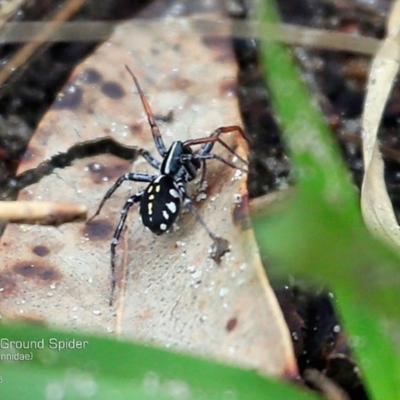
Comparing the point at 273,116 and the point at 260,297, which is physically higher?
the point at 260,297

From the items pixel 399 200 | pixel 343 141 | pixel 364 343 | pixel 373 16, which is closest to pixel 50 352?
pixel 364 343

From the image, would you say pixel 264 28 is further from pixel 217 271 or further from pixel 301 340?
pixel 301 340

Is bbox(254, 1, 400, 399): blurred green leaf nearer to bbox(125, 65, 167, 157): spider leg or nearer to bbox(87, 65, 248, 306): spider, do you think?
bbox(87, 65, 248, 306): spider

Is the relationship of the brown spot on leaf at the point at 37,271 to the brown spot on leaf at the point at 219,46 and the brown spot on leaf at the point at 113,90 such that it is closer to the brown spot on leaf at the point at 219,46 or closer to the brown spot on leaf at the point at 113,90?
the brown spot on leaf at the point at 113,90

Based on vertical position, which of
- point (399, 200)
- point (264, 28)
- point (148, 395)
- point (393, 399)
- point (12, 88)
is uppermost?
point (264, 28)

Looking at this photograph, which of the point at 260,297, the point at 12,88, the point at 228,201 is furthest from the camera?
the point at 12,88

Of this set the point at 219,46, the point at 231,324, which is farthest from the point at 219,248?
the point at 219,46

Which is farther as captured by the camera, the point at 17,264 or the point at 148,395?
the point at 17,264
